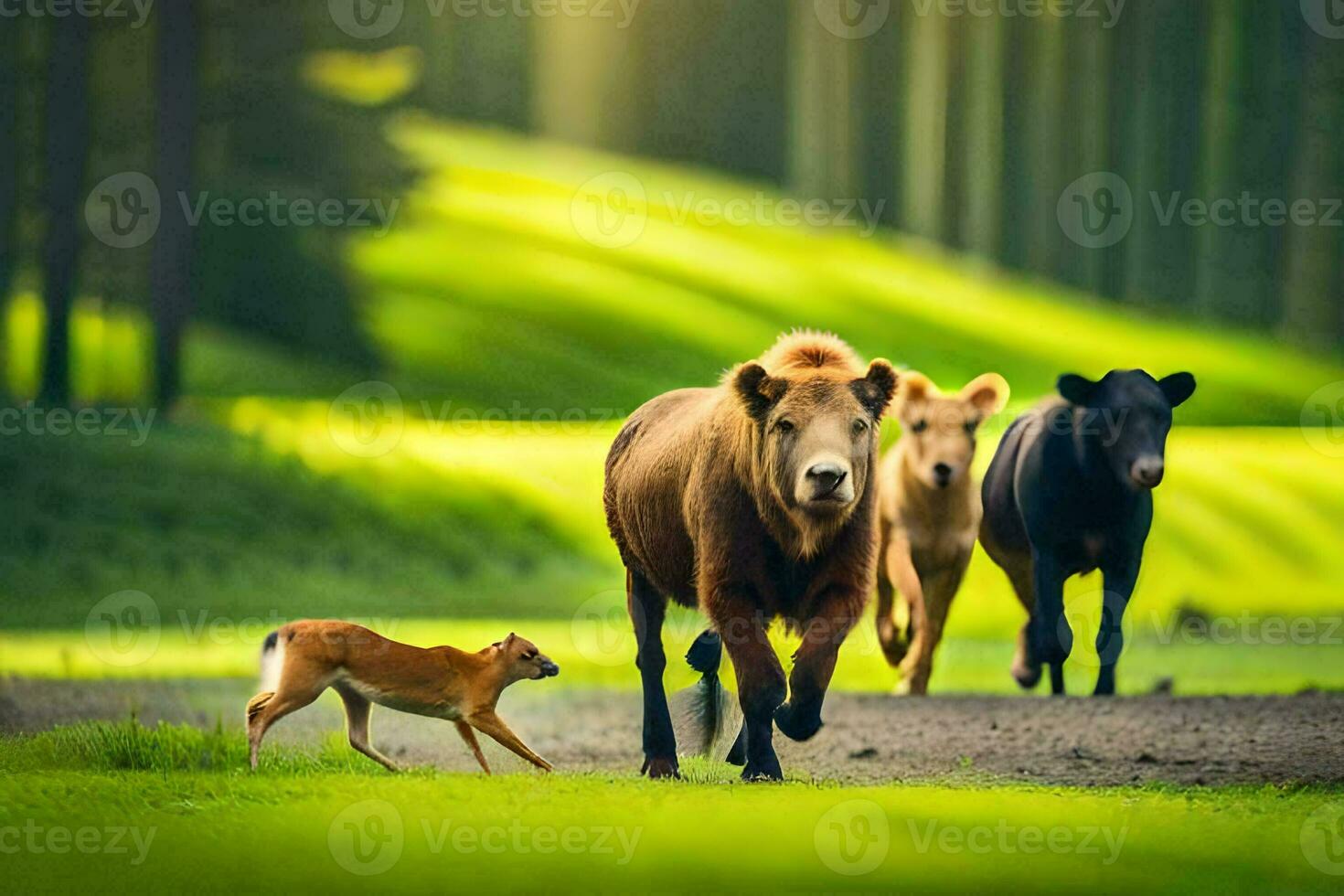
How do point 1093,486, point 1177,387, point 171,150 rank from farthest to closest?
point 171,150 → point 1093,486 → point 1177,387

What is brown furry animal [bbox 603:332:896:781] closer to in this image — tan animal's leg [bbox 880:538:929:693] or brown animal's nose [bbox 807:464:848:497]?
brown animal's nose [bbox 807:464:848:497]

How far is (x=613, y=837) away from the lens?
6.70 meters

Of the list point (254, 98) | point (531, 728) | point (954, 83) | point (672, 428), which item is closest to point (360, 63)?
point (254, 98)

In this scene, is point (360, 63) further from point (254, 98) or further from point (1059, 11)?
point (1059, 11)

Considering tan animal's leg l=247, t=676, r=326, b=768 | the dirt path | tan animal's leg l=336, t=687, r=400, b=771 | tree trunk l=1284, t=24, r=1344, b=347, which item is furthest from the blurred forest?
tan animal's leg l=247, t=676, r=326, b=768

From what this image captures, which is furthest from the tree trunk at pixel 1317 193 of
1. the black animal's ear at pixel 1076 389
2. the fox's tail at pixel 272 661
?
the fox's tail at pixel 272 661

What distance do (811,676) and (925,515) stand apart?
16.1 ft

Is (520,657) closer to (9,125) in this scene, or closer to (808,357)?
(808,357)

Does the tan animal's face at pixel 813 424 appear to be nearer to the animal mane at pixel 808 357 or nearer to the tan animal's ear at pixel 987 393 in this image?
the animal mane at pixel 808 357

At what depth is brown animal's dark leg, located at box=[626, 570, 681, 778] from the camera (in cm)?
993

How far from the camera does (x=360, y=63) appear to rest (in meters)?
28.8

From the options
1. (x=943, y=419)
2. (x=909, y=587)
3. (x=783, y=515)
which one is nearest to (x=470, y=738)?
(x=783, y=515)

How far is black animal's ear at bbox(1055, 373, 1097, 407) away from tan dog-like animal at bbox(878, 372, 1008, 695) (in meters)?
1.07

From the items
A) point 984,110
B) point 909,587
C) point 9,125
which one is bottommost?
point 909,587
